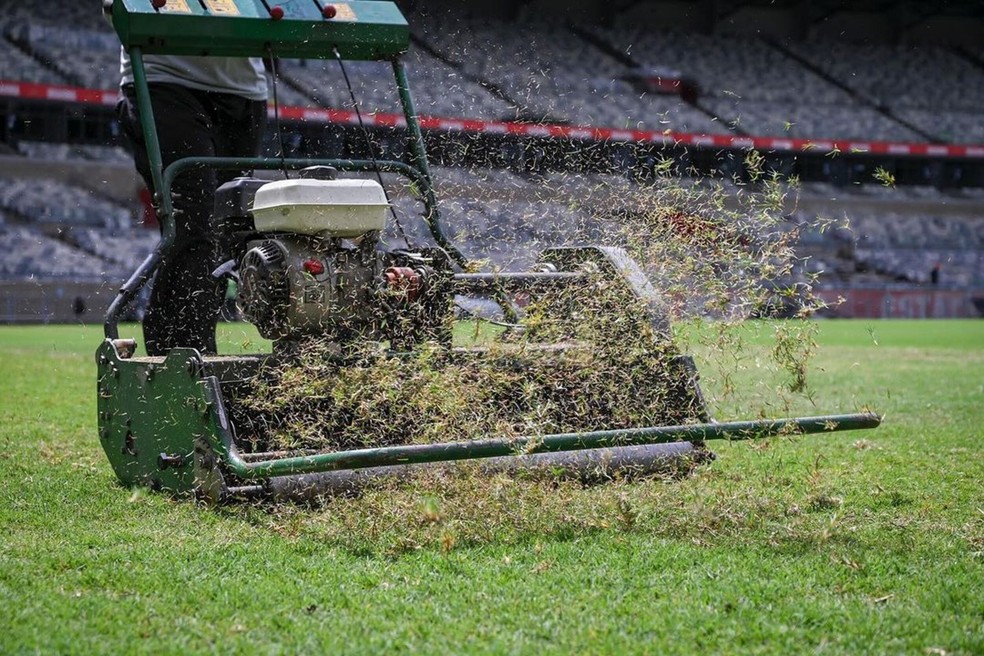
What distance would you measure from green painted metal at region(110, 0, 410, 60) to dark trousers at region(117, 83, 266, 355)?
0.24m

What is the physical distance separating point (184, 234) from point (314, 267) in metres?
0.87

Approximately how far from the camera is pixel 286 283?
3717 mm

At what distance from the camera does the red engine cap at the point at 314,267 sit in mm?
3697

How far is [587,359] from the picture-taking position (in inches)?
163

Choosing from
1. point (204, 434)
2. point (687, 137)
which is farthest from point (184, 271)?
point (687, 137)

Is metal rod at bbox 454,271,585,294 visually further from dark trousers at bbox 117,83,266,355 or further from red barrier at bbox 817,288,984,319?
red barrier at bbox 817,288,984,319

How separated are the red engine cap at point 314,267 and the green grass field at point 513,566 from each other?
669 millimetres

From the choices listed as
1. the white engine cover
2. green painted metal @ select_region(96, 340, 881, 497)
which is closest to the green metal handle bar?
green painted metal @ select_region(96, 340, 881, 497)

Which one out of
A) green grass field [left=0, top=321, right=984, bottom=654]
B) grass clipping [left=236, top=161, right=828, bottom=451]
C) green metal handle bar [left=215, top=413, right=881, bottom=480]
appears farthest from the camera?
grass clipping [left=236, top=161, right=828, bottom=451]

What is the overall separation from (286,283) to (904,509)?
1922 mm

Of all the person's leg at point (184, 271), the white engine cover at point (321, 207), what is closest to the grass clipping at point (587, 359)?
the white engine cover at point (321, 207)

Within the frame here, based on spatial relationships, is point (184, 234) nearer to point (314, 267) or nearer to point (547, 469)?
point (314, 267)

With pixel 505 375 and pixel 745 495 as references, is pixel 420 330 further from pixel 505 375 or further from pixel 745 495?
pixel 745 495

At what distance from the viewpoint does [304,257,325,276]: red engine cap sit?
3.70 m
